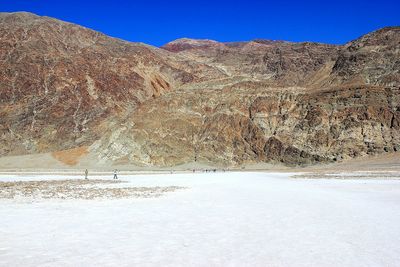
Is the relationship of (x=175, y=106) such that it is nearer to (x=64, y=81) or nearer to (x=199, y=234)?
(x=64, y=81)

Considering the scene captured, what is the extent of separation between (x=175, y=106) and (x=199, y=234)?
72544 millimetres

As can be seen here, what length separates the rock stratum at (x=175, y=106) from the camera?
73562mm

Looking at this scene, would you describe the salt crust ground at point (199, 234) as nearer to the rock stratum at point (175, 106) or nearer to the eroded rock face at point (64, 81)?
the rock stratum at point (175, 106)

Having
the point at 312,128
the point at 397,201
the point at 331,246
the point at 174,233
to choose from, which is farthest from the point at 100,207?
the point at 312,128

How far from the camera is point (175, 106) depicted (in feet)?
272

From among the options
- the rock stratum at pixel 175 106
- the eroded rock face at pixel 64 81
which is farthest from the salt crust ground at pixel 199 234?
the eroded rock face at pixel 64 81

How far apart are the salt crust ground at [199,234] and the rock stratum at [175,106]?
5714cm

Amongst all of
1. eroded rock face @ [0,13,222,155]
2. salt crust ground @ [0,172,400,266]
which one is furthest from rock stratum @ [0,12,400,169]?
salt crust ground @ [0,172,400,266]

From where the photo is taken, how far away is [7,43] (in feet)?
360

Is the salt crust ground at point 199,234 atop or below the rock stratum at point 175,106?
below

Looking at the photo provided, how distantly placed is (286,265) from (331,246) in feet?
6.28

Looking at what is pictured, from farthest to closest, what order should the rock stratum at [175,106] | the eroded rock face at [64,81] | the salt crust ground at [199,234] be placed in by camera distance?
the eroded rock face at [64,81] → the rock stratum at [175,106] → the salt crust ground at [199,234]

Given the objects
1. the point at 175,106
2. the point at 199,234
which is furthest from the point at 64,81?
the point at 199,234

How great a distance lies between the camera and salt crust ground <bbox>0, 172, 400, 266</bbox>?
8.30 metres
